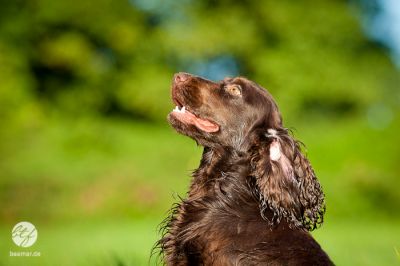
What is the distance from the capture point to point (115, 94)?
23.9 meters

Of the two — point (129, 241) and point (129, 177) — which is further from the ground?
point (129, 177)

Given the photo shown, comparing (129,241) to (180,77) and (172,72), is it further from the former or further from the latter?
(172,72)

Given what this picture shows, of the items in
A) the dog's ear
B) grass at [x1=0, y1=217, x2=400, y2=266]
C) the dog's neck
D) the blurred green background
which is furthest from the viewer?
the blurred green background

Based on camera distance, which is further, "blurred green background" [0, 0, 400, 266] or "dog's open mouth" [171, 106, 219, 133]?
"blurred green background" [0, 0, 400, 266]

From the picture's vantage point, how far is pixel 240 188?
4.97m

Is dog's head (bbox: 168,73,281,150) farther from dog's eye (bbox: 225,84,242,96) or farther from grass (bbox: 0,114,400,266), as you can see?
grass (bbox: 0,114,400,266)

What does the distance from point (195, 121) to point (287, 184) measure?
0.84m

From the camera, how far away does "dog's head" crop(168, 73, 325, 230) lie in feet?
15.9

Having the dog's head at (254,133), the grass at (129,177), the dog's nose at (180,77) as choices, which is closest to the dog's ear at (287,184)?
the dog's head at (254,133)

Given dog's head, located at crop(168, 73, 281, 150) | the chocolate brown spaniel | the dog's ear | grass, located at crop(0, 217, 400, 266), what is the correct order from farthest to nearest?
grass, located at crop(0, 217, 400, 266)
dog's head, located at crop(168, 73, 281, 150)
the dog's ear
the chocolate brown spaniel

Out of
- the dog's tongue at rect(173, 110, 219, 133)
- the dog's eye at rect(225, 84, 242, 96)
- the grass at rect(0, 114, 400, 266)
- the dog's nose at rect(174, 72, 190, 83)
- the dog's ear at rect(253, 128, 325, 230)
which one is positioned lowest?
the dog's ear at rect(253, 128, 325, 230)

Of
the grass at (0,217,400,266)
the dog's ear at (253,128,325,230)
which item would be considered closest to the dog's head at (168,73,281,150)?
the dog's ear at (253,128,325,230)

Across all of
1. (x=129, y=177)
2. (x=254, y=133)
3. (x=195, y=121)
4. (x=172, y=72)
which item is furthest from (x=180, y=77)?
(x=172, y=72)

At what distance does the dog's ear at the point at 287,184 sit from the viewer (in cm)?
478
